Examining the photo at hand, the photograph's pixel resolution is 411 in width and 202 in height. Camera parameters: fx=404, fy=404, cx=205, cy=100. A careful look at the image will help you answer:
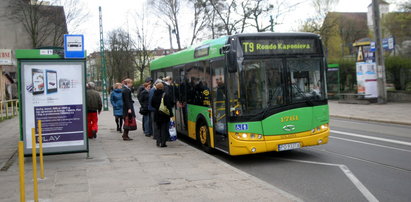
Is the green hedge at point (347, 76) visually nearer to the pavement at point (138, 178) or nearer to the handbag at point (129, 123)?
the handbag at point (129, 123)

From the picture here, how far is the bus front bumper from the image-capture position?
26.6 ft

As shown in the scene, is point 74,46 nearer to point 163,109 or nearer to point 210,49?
point 163,109

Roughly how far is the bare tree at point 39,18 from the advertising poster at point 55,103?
2252 cm

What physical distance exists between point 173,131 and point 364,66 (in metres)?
17.1

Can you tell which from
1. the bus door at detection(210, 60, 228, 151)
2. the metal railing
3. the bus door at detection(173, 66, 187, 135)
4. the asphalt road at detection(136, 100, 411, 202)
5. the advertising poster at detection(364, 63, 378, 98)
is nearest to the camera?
the asphalt road at detection(136, 100, 411, 202)

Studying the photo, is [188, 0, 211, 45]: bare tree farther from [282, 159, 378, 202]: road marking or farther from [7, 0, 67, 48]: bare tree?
[282, 159, 378, 202]: road marking

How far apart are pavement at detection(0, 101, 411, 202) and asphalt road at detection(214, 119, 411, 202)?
0.66 meters

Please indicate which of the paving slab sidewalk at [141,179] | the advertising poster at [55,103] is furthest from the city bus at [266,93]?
the advertising poster at [55,103]

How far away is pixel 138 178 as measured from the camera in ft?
22.7

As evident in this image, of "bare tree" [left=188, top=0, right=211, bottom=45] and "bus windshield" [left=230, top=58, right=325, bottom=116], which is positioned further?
"bare tree" [left=188, top=0, right=211, bottom=45]

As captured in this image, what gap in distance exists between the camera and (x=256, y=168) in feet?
26.9

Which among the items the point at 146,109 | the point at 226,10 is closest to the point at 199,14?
the point at 226,10

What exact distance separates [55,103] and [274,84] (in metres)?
4.55

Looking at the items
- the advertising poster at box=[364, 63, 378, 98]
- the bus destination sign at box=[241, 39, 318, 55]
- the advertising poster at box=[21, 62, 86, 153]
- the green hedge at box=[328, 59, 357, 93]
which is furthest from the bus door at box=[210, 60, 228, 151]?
the green hedge at box=[328, 59, 357, 93]
